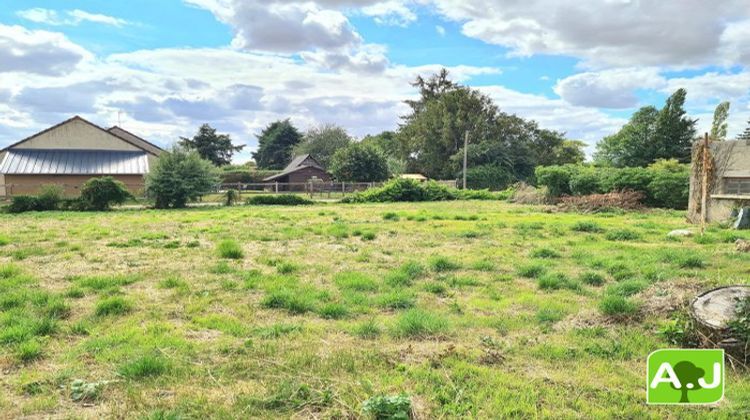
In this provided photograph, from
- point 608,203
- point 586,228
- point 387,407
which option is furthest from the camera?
point 608,203

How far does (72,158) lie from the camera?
42188 mm

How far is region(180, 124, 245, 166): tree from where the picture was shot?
73.4 metres

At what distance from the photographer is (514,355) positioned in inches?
183

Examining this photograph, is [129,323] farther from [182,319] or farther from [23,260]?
[23,260]

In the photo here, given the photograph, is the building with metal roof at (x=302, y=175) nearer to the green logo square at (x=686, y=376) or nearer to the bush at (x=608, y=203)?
the bush at (x=608, y=203)

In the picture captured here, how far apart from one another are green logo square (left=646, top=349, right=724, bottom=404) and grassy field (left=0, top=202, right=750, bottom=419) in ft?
0.73

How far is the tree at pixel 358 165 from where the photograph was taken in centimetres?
4862

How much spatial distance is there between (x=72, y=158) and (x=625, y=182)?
136ft

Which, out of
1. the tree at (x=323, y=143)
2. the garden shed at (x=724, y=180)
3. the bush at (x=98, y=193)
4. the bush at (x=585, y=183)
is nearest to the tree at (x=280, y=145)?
the tree at (x=323, y=143)

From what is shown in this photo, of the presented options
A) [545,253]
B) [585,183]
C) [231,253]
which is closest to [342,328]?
[231,253]

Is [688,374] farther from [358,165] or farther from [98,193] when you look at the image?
[358,165]

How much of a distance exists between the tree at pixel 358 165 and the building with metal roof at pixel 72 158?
1620 cm

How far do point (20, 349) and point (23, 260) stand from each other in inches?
224

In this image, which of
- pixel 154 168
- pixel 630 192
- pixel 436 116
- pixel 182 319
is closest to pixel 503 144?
pixel 436 116
